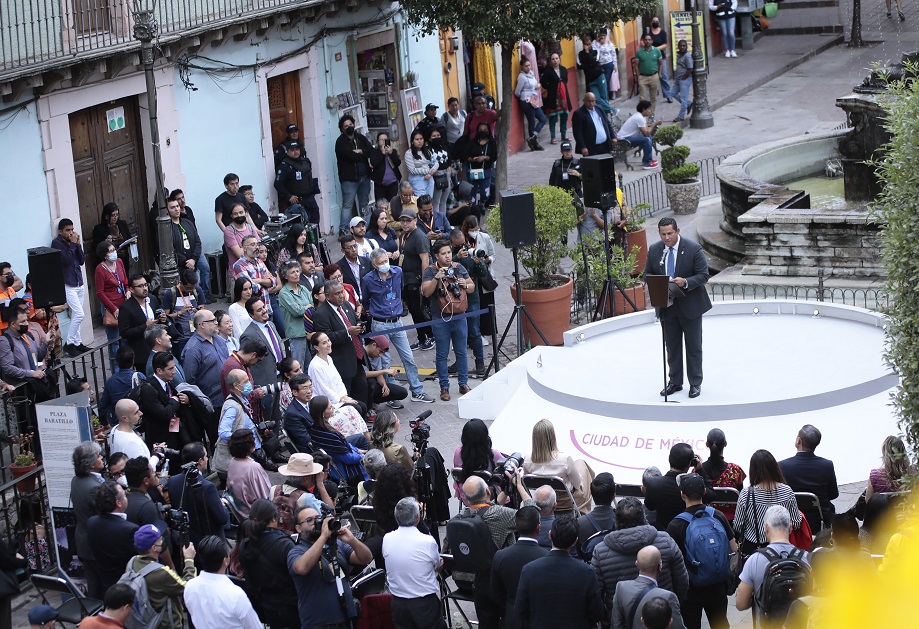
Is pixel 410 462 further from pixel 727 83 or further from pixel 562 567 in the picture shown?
pixel 727 83

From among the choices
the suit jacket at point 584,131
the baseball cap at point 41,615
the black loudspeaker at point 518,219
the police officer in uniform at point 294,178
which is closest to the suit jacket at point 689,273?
the black loudspeaker at point 518,219

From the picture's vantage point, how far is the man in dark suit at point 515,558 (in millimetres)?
7066

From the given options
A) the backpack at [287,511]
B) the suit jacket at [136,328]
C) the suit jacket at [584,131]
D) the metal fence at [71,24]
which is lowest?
the backpack at [287,511]

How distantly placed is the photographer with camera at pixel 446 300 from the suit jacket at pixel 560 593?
21.6 feet

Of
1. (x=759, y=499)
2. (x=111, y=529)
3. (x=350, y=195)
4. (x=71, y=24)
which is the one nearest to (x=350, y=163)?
(x=350, y=195)

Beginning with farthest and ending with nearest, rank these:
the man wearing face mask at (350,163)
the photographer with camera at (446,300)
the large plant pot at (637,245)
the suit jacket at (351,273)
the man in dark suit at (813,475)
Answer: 1. the man wearing face mask at (350,163)
2. the large plant pot at (637,245)
3. the suit jacket at (351,273)
4. the photographer with camera at (446,300)
5. the man in dark suit at (813,475)

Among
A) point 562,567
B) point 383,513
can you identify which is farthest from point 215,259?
point 562,567

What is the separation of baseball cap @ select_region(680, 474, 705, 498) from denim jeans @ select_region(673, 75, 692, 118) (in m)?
20.7

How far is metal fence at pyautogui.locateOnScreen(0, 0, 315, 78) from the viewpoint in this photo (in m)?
14.5

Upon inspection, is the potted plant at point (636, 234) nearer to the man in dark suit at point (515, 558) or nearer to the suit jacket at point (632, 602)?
the man in dark suit at point (515, 558)

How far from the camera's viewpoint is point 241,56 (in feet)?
63.2

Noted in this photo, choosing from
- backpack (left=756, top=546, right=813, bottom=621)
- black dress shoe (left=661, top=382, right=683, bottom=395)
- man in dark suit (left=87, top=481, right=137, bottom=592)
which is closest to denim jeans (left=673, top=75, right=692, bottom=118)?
black dress shoe (left=661, top=382, right=683, bottom=395)

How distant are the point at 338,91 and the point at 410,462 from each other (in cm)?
1346

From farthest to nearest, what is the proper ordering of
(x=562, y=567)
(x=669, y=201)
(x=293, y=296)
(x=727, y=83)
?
1. (x=727, y=83)
2. (x=669, y=201)
3. (x=293, y=296)
4. (x=562, y=567)
